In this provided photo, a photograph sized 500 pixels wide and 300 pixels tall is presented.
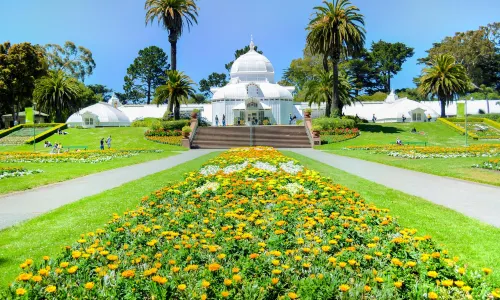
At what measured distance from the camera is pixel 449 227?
660cm

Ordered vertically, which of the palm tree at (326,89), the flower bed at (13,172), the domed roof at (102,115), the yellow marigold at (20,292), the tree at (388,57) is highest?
the tree at (388,57)

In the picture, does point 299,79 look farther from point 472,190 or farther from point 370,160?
point 472,190

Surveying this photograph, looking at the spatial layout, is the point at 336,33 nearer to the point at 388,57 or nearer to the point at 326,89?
the point at 326,89

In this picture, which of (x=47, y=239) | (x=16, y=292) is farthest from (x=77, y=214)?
(x=16, y=292)

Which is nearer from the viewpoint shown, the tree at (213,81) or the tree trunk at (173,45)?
the tree trunk at (173,45)

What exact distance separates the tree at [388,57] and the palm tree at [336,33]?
43.5 m

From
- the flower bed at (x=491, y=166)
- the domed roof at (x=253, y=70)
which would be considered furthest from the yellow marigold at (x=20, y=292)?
the domed roof at (x=253, y=70)

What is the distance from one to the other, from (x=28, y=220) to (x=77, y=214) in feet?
2.72

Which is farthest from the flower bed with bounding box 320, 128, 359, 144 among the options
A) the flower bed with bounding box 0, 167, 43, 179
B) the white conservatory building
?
the flower bed with bounding box 0, 167, 43, 179

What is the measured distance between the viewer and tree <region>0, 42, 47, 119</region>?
2073 inches

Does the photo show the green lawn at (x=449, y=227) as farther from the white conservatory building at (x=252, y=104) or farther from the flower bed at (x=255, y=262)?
the white conservatory building at (x=252, y=104)

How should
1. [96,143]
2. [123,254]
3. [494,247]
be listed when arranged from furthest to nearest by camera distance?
[96,143]
[494,247]
[123,254]

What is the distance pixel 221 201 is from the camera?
7426 mm

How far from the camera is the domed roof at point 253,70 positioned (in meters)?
58.9
